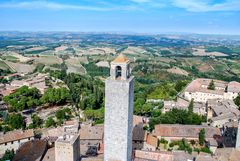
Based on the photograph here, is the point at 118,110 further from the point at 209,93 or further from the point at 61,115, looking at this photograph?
the point at 209,93

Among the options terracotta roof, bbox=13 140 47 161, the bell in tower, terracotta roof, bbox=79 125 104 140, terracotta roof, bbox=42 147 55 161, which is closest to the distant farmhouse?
terracotta roof, bbox=79 125 104 140

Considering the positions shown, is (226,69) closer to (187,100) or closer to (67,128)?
(187,100)

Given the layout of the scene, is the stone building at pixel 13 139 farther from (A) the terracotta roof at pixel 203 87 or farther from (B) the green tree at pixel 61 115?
(A) the terracotta roof at pixel 203 87

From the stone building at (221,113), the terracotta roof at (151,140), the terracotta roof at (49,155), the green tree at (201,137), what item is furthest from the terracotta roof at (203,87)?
the terracotta roof at (49,155)

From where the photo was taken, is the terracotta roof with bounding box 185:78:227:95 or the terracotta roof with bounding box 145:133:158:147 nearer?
the terracotta roof with bounding box 145:133:158:147

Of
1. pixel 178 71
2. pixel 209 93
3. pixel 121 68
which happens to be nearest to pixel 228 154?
pixel 121 68

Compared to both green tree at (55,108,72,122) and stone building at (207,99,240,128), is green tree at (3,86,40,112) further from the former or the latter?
stone building at (207,99,240,128)

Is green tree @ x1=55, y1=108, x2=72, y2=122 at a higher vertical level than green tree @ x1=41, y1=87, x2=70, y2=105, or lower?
lower
